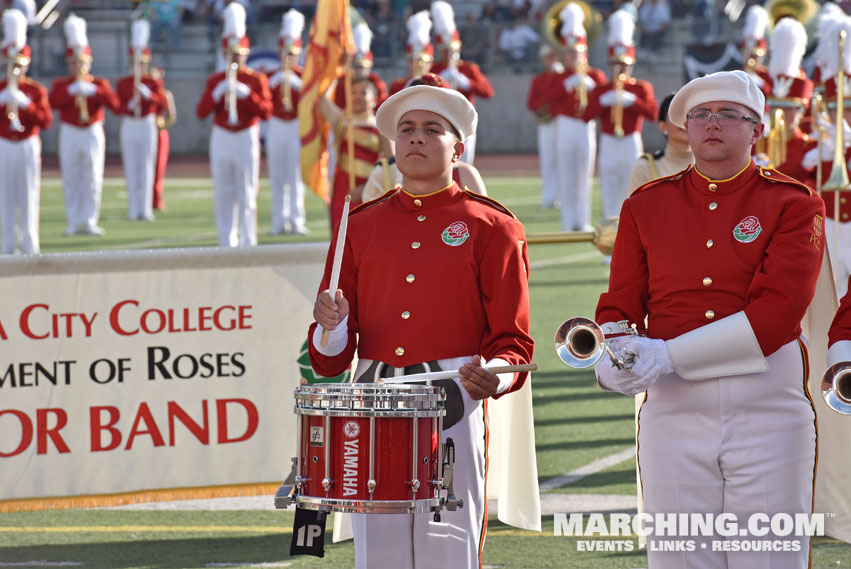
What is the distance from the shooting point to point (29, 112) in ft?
55.3

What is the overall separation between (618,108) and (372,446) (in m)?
13.8

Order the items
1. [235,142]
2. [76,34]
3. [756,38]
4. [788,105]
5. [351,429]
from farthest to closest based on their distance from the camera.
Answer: [76,34], [756,38], [235,142], [788,105], [351,429]

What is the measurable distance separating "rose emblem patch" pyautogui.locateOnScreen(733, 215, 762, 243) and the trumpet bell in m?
0.49

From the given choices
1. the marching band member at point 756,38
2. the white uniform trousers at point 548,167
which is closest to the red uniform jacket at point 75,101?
the white uniform trousers at point 548,167

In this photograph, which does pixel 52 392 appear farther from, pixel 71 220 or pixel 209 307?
pixel 71 220

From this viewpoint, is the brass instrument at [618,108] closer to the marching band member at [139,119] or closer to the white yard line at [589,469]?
the marching band member at [139,119]

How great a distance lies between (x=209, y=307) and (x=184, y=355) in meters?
0.22

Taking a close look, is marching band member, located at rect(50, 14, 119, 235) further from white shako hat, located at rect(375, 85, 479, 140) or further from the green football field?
white shako hat, located at rect(375, 85, 479, 140)

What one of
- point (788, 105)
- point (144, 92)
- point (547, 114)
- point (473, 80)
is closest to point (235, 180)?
point (473, 80)

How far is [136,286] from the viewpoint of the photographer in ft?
21.0

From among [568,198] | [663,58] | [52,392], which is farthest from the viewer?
[663,58]

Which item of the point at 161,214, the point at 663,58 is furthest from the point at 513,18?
the point at 161,214

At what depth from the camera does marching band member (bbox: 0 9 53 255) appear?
16750mm

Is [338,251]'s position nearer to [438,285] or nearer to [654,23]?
[438,285]
